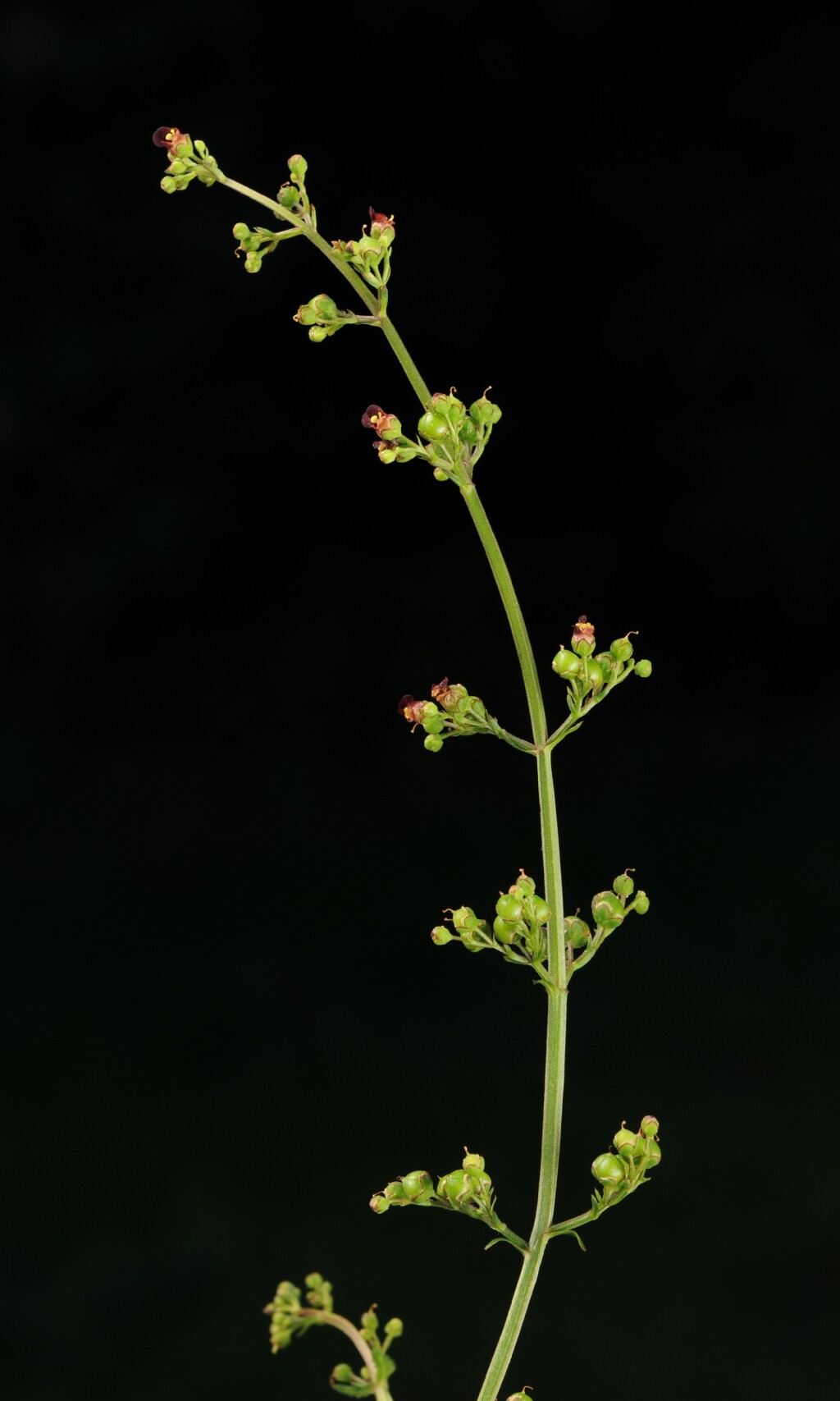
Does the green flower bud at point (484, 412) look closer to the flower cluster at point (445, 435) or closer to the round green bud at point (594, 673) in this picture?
the flower cluster at point (445, 435)

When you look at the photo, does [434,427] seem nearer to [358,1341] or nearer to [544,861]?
[544,861]

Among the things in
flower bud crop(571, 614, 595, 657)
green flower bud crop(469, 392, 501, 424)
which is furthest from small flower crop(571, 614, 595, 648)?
green flower bud crop(469, 392, 501, 424)

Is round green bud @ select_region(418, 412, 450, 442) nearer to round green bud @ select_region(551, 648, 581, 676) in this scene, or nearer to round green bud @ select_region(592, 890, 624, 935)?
round green bud @ select_region(551, 648, 581, 676)

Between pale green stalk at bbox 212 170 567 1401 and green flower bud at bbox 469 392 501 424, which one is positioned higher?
green flower bud at bbox 469 392 501 424

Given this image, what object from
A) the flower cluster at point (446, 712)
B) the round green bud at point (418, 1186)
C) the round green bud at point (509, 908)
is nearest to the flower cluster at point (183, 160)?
the flower cluster at point (446, 712)

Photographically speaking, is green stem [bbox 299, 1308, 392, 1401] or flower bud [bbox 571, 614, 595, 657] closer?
green stem [bbox 299, 1308, 392, 1401]

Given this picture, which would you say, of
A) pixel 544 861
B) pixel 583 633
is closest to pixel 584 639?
pixel 583 633
